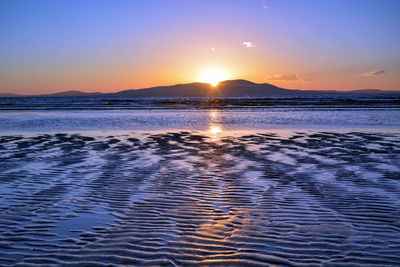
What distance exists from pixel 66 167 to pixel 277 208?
5.72 m

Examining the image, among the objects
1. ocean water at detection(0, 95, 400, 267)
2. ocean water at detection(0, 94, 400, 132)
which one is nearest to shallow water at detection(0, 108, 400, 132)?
ocean water at detection(0, 94, 400, 132)

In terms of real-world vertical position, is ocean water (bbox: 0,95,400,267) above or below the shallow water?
below

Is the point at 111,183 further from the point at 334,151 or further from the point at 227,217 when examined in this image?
the point at 334,151

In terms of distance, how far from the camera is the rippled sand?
3.55m

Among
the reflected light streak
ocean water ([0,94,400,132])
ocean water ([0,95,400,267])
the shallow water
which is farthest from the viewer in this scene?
ocean water ([0,94,400,132])

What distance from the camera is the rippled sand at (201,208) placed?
11.6 feet

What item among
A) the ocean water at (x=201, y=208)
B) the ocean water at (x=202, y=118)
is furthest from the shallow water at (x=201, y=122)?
the ocean water at (x=201, y=208)

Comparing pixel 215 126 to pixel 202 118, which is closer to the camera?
pixel 215 126

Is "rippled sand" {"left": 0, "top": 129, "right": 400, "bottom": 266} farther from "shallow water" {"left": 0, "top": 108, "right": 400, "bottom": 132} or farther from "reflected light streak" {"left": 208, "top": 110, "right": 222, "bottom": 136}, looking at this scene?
"shallow water" {"left": 0, "top": 108, "right": 400, "bottom": 132}

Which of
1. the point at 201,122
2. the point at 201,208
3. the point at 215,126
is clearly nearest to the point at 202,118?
the point at 201,122

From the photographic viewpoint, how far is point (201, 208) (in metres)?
4.99

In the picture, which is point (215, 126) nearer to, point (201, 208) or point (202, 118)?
point (202, 118)

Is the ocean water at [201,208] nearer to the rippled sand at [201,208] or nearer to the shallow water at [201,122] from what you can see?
the rippled sand at [201,208]

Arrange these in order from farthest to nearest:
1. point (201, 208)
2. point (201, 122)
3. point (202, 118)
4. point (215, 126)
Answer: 1. point (202, 118)
2. point (201, 122)
3. point (215, 126)
4. point (201, 208)
